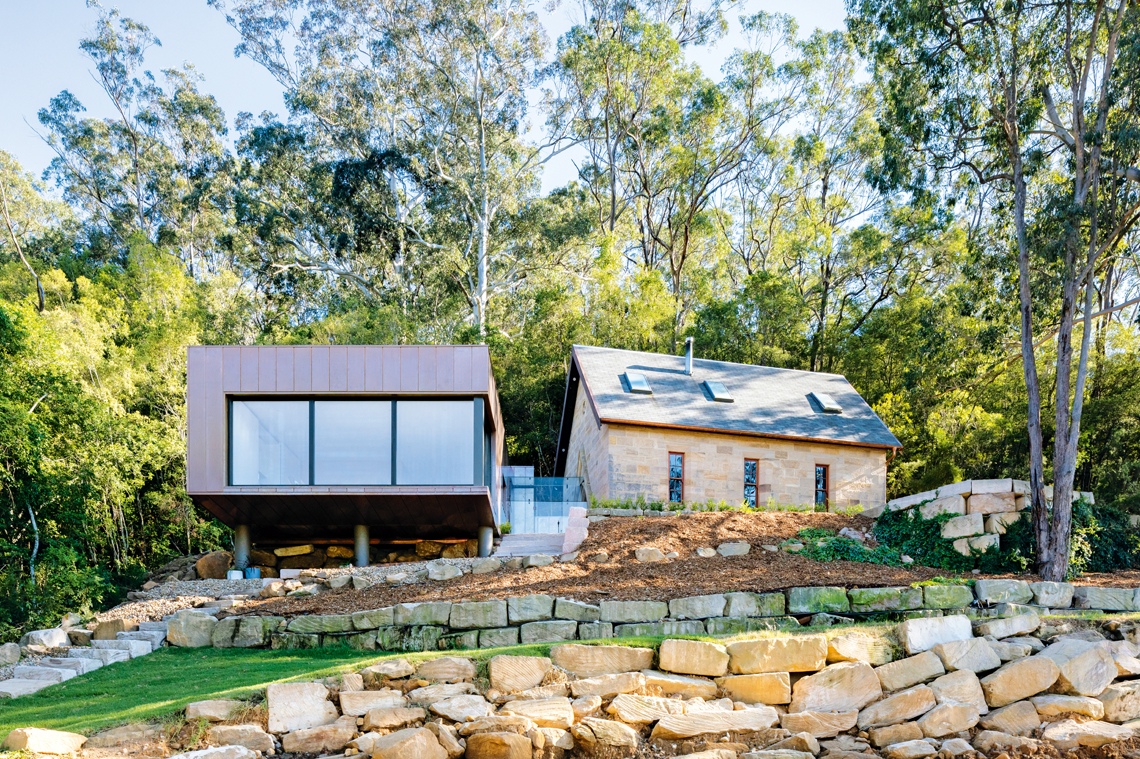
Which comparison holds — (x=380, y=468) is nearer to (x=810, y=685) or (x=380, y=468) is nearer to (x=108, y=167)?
(x=810, y=685)

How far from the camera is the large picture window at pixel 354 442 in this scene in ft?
53.5

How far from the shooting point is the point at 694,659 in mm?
8406

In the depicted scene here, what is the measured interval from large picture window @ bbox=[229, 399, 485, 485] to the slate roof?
16.4 ft

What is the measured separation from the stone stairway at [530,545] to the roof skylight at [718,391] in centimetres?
700

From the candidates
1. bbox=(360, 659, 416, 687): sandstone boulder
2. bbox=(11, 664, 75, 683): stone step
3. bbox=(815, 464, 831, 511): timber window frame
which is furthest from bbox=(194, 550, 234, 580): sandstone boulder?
bbox=(815, 464, 831, 511): timber window frame

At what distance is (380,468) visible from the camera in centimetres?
1641

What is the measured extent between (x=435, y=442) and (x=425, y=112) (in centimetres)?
2473

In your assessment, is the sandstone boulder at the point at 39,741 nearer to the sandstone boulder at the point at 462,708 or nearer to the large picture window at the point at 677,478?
the sandstone boulder at the point at 462,708

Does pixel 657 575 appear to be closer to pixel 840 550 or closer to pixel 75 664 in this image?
pixel 840 550

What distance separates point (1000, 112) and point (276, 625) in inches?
651

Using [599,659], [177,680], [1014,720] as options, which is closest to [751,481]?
[1014,720]

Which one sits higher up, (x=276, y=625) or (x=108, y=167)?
(x=108, y=167)

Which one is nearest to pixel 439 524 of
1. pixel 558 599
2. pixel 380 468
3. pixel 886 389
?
pixel 380 468

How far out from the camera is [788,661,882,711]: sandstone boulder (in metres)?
8.14
